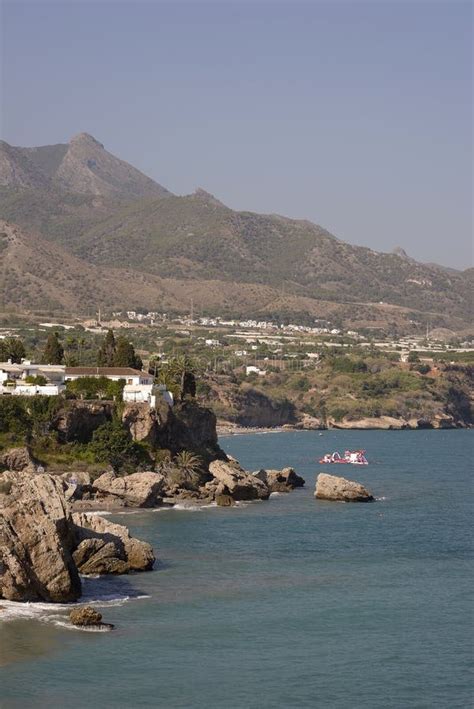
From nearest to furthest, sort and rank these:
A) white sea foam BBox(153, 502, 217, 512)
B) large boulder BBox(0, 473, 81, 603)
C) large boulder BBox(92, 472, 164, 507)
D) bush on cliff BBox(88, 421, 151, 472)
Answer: large boulder BBox(0, 473, 81, 603) < large boulder BBox(92, 472, 164, 507) < white sea foam BBox(153, 502, 217, 512) < bush on cliff BBox(88, 421, 151, 472)

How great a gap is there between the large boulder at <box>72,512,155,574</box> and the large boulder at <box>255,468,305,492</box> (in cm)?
3296

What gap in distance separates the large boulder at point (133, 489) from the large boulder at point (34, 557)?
83.7ft

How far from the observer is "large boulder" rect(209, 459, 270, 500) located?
262ft

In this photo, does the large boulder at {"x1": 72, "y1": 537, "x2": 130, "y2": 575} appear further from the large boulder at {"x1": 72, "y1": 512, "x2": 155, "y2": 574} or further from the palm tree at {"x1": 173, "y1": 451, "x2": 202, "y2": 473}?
the palm tree at {"x1": 173, "y1": 451, "x2": 202, "y2": 473}

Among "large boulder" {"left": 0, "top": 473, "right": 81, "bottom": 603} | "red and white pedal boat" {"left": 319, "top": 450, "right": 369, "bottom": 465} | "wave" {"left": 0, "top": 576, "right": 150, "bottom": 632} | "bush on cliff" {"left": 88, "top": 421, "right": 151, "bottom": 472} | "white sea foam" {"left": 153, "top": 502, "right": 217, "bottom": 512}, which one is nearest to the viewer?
"wave" {"left": 0, "top": 576, "right": 150, "bottom": 632}

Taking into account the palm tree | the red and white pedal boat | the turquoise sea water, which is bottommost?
the turquoise sea water

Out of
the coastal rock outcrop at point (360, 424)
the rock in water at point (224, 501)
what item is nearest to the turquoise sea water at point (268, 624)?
the rock in water at point (224, 501)

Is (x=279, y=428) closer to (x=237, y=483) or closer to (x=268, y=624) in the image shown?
(x=237, y=483)

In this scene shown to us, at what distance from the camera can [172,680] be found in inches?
1452

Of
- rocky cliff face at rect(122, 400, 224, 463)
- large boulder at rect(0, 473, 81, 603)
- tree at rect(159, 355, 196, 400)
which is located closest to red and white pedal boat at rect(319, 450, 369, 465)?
tree at rect(159, 355, 196, 400)

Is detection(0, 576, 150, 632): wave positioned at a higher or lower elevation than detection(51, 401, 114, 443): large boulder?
lower

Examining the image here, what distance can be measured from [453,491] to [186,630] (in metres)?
51.6

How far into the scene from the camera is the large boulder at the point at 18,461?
75.5 metres

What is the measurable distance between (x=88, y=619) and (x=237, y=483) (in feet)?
127
